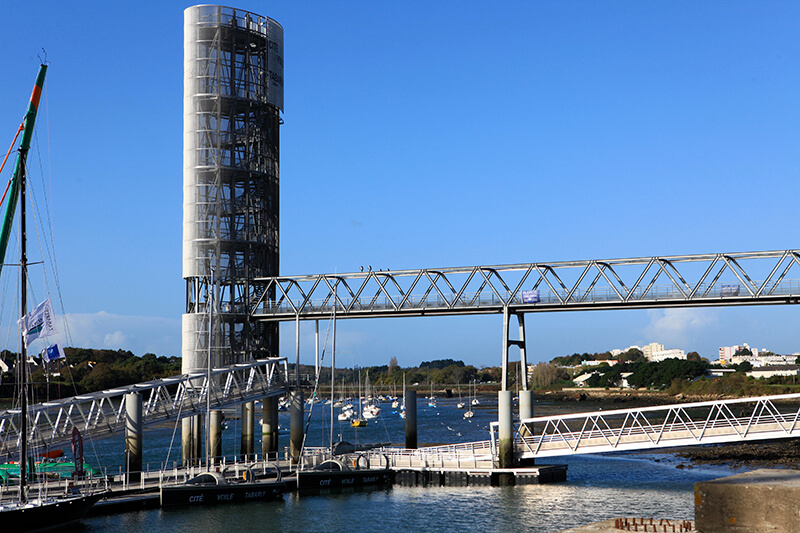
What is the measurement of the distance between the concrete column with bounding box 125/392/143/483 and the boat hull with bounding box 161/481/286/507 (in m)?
5.69

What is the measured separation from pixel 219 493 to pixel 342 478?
1068cm

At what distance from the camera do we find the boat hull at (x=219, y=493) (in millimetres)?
56375

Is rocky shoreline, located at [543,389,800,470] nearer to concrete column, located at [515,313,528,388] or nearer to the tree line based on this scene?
concrete column, located at [515,313,528,388]

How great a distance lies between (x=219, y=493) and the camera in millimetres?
58094

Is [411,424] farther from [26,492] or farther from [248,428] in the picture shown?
[26,492]

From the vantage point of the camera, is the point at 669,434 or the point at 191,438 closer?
the point at 669,434

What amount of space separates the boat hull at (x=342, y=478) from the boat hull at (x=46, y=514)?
656 inches

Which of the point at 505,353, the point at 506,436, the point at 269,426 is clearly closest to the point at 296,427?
the point at 269,426

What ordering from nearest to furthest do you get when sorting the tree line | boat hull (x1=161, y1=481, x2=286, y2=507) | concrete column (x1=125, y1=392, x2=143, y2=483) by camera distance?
1. boat hull (x1=161, y1=481, x2=286, y2=507)
2. concrete column (x1=125, y1=392, x2=143, y2=483)
3. the tree line

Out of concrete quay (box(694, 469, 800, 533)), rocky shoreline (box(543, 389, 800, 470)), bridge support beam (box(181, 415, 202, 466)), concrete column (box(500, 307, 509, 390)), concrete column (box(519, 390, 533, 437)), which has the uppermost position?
concrete column (box(500, 307, 509, 390))

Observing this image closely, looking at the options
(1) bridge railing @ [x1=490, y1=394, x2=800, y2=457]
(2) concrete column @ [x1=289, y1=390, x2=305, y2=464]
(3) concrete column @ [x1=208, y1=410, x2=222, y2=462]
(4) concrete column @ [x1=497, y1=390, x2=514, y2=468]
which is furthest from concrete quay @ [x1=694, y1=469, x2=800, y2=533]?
(3) concrete column @ [x1=208, y1=410, x2=222, y2=462]

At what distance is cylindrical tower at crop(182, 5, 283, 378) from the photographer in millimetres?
82750

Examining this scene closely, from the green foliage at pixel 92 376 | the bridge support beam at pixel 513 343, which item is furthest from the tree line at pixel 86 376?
the bridge support beam at pixel 513 343

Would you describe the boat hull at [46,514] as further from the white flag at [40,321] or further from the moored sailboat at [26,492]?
the white flag at [40,321]
